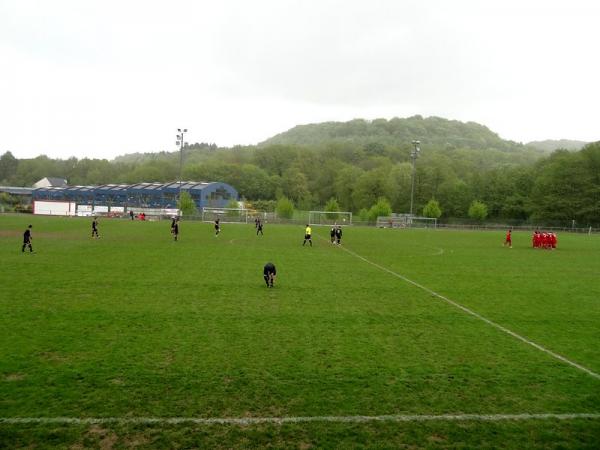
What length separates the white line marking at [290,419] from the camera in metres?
6.03

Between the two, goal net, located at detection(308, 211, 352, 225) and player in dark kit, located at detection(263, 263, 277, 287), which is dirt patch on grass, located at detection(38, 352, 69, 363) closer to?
player in dark kit, located at detection(263, 263, 277, 287)

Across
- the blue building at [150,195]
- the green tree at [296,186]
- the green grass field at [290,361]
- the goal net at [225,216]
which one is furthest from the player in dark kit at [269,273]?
the green tree at [296,186]

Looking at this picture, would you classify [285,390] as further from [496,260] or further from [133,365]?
[496,260]

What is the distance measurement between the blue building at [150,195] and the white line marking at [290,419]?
9259 cm

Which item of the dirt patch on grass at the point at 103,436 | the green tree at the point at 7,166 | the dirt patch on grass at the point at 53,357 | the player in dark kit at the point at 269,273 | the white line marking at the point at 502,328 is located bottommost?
the dirt patch on grass at the point at 103,436

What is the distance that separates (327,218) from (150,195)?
160 feet

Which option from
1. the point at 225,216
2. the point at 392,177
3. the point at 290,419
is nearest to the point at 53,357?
the point at 290,419

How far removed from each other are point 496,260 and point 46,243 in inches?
1110

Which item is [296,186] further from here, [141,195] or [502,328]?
[502,328]

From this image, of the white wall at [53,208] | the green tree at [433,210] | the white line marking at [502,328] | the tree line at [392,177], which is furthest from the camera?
the white wall at [53,208]

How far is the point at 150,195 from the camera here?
346 ft

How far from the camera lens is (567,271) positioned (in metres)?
22.3

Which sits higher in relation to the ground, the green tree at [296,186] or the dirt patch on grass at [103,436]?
the green tree at [296,186]

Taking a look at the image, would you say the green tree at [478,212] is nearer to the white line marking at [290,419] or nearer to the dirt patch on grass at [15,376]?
the white line marking at [290,419]
